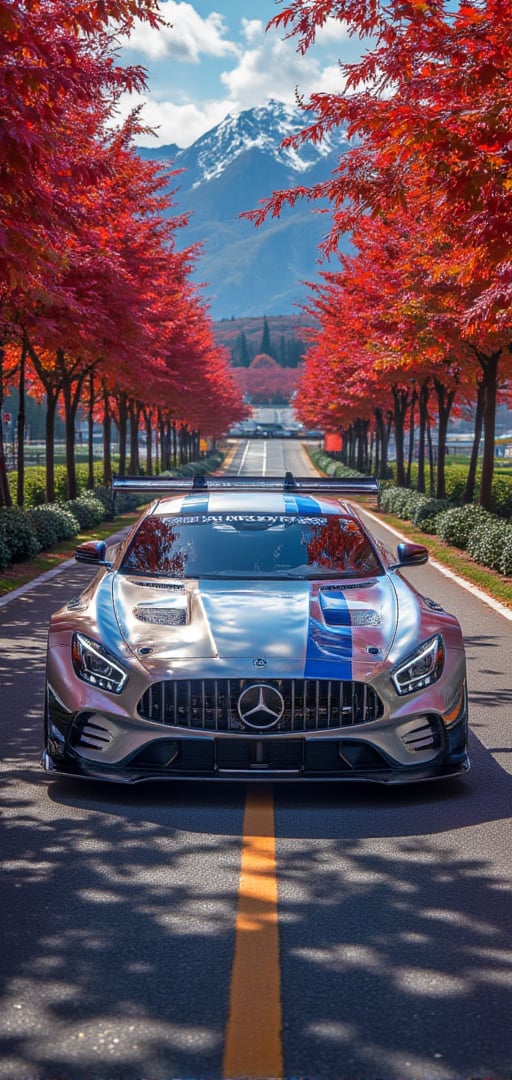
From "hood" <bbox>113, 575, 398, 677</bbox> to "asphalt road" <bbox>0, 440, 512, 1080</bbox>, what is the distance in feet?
2.33

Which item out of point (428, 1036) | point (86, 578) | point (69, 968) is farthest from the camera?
point (86, 578)

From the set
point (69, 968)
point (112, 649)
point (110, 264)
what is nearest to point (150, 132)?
point (110, 264)

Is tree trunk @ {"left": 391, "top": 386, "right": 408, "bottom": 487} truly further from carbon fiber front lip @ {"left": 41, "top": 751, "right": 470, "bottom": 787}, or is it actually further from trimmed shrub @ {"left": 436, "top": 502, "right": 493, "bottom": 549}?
carbon fiber front lip @ {"left": 41, "top": 751, "right": 470, "bottom": 787}

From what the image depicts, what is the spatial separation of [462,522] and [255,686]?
691 inches

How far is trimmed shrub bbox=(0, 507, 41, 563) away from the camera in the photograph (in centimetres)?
1850

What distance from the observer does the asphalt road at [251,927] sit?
344 cm

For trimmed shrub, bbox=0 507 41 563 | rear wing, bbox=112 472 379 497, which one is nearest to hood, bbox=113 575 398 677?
rear wing, bbox=112 472 379 497

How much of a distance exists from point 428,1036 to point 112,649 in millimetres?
2943

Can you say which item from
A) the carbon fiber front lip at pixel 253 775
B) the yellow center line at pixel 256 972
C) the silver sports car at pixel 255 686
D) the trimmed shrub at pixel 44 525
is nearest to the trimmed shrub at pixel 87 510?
the trimmed shrub at pixel 44 525

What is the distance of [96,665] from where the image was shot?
608cm

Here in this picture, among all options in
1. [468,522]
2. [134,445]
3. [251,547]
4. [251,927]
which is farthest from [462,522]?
[134,445]

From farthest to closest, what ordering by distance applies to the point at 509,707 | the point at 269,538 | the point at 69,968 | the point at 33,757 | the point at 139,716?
the point at 509,707 < the point at 269,538 < the point at 33,757 < the point at 139,716 < the point at 69,968

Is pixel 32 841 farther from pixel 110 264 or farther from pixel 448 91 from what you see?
pixel 110 264

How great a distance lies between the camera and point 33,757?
7.01m
